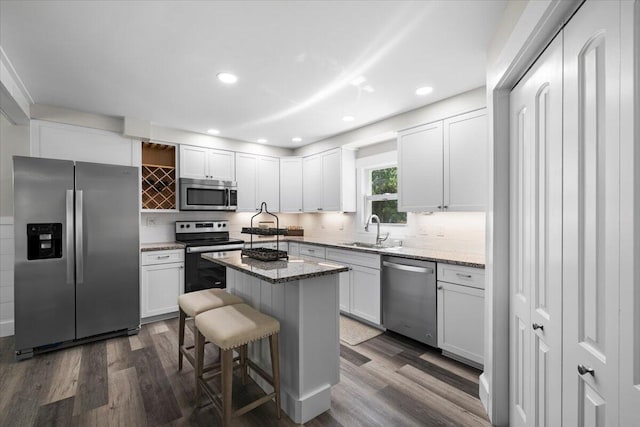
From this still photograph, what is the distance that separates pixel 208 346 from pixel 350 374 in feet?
4.94

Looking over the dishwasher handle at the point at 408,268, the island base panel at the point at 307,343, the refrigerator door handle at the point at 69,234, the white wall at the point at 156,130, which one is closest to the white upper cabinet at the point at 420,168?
the dishwasher handle at the point at 408,268

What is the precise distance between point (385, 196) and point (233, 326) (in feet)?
9.33

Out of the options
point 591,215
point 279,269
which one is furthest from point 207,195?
point 591,215

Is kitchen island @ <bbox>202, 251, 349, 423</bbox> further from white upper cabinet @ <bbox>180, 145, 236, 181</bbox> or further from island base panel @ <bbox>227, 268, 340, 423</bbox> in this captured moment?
white upper cabinet @ <bbox>180, 145, 236, 181</bbox>

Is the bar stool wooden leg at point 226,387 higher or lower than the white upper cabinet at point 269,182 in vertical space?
lower

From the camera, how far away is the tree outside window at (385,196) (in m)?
3.92

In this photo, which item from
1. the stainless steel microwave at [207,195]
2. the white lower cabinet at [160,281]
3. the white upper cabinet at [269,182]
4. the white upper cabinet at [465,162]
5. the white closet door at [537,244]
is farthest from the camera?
the white upper cabinet at [269,182]

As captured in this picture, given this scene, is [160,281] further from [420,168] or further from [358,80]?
[420,168]

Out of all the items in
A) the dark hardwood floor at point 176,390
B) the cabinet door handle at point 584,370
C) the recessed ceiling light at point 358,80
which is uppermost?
the recessed ceiling light at point 358,80

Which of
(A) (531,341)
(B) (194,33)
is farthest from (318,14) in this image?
(A) (531,341)

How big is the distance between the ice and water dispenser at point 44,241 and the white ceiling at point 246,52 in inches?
51.8

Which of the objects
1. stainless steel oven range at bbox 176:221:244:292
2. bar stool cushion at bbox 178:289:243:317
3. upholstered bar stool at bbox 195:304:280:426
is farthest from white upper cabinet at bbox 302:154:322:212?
upholstered bar stool at bbox 195:304:280:426

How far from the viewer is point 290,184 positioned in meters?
5.08

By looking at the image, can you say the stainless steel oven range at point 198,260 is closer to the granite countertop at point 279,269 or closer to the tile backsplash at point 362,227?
the tile backsplash at point 362,227
